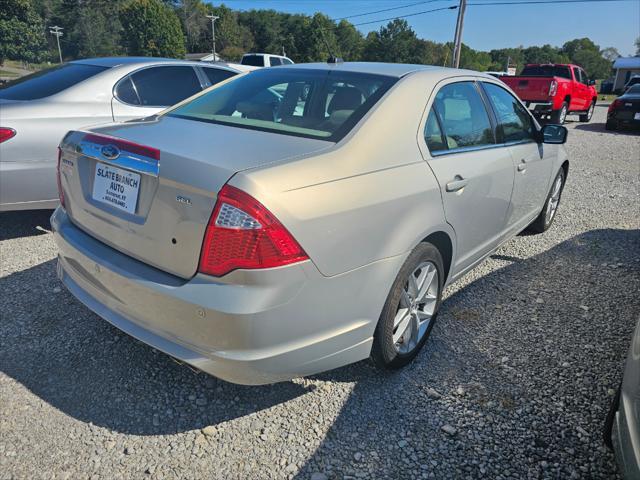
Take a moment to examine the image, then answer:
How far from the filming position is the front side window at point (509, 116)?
345 centimetres

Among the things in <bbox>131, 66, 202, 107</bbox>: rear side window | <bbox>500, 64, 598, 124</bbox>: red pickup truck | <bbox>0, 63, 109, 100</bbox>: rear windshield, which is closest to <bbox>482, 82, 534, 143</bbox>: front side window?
<bbox>131, 66, 202, 107</bbox>: rear side window

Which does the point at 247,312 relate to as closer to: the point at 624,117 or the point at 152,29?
the point at 624,117

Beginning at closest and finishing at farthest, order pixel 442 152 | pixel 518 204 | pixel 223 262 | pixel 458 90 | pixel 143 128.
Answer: pixel 223 262 < pixel 143 128 < pixel 442 152 < pixel 458 90 < pixel 518 204

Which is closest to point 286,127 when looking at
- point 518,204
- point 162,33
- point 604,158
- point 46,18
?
point 518,204

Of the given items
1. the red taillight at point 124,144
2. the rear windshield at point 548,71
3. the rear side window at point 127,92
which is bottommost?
the red taillight at point 124,144

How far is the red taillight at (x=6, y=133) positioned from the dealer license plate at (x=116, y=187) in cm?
212

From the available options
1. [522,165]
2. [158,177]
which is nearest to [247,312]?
[158,177]

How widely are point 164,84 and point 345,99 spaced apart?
3103 mm

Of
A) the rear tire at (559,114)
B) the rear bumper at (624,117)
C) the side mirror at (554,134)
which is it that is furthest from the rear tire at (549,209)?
the rear bumper at (624,117)

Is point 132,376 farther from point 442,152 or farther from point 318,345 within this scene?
point 442,152

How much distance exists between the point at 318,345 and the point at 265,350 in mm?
256

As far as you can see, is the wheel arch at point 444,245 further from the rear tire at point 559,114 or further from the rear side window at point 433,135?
the rear tire at point 559,114

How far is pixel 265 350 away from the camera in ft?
6.18

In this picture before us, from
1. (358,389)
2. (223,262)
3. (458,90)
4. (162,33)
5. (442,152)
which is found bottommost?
(358,389)
